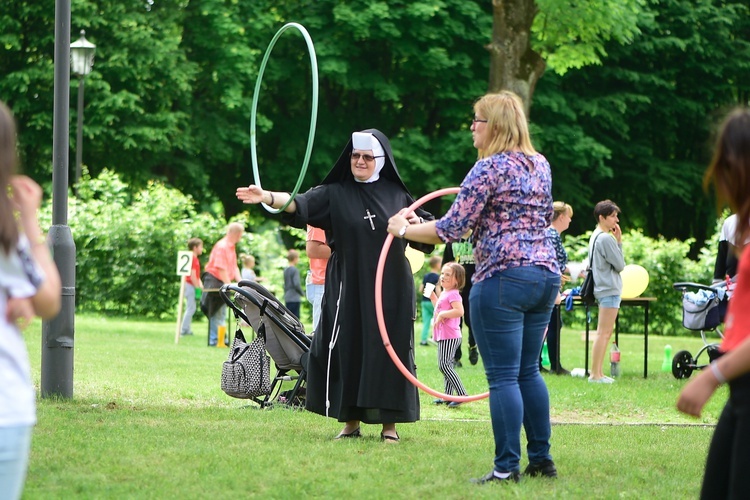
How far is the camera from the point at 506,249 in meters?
6.24

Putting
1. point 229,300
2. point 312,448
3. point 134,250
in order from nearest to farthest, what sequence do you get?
point 312,448 < point 229,300 < point 134,250

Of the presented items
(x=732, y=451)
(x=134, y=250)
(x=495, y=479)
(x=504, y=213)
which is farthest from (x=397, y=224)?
(x=134, y=250)

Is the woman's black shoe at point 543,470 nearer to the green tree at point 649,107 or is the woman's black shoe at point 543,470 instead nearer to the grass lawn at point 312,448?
the grass lawn at point 312,448

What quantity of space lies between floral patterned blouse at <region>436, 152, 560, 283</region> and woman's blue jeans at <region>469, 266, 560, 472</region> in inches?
3.4

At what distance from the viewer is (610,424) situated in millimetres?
9445

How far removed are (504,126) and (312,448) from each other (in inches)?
105

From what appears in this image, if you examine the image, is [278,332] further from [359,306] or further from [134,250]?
[134,250]

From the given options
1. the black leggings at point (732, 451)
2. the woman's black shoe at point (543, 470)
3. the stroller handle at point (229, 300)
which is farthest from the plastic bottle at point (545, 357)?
the black leggings at point (732, 451)

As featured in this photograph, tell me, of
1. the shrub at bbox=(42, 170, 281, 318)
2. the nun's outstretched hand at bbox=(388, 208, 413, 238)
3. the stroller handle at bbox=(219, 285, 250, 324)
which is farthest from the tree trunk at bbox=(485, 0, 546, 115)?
the nun's outstretched hand at bbox=(388, 208, 413, 238)

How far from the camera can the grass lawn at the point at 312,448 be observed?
629cm

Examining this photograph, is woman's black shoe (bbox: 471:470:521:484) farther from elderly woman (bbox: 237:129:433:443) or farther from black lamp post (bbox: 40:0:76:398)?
black lamp post (bbox: 40:0:76:398)

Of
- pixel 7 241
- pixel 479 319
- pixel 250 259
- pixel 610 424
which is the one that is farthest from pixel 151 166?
pixel 7 241

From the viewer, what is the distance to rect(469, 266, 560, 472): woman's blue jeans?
6227mm

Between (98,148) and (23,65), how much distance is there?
3294mm
